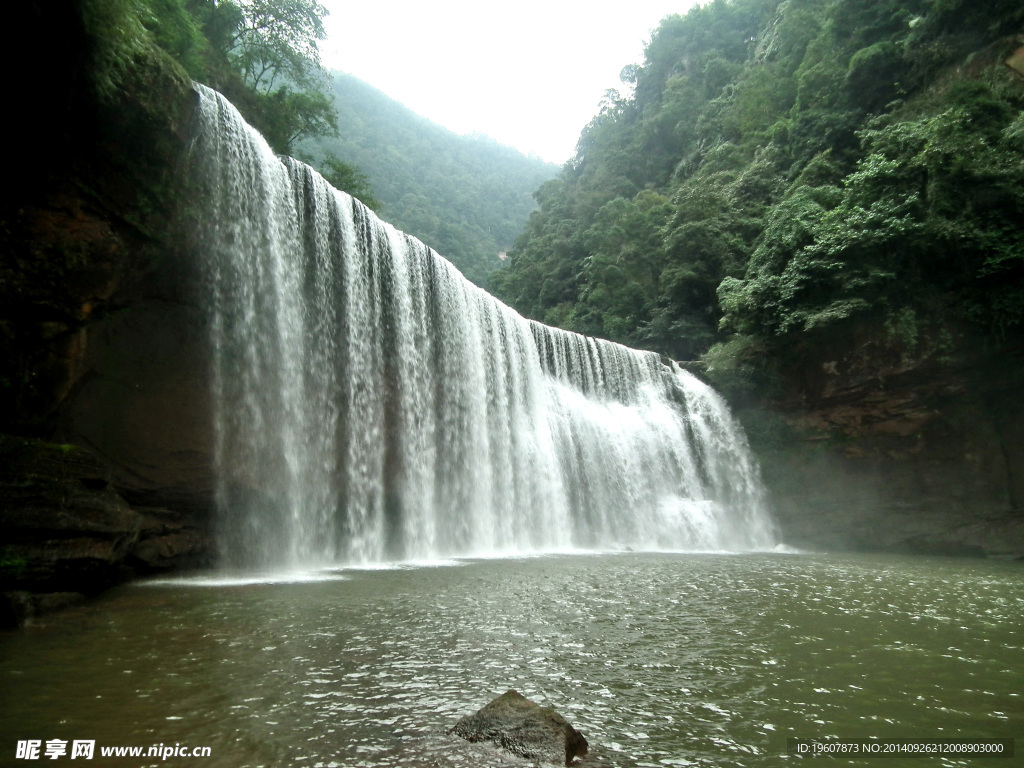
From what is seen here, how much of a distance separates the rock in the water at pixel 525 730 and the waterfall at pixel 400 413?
8.42m

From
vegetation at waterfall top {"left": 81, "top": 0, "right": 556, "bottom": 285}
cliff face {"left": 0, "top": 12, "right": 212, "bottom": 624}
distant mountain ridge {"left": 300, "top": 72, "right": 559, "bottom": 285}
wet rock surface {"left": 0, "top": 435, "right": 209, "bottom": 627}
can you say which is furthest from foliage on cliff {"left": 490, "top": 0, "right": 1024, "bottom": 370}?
wet rock surface {"left": 0, "top": 435, "right": 209, "bottom": 627}

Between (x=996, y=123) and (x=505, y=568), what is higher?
(x=996, y=123)

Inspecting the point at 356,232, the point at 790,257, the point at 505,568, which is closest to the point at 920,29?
the point at 790,257

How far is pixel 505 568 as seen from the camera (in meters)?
9.84

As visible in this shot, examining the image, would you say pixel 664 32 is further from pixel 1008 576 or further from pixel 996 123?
pixel 1008 576

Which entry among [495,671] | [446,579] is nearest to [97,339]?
[446,579]

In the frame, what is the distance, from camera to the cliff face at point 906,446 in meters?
16.1

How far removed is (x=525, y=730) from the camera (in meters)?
2.84

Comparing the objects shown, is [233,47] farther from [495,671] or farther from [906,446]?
[906,446]

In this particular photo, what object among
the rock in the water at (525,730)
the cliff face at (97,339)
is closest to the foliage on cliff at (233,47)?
the cliff face at (97,339)

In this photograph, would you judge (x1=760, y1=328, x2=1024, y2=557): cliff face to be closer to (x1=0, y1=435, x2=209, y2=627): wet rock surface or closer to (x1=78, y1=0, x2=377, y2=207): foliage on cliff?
(x1=78, y1=0, x2=377, y2=207): foliage on cliff

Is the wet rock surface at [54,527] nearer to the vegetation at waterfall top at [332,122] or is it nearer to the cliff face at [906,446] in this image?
the vegetation at waterfall top at [332,122]

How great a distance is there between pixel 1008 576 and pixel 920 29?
18696mm

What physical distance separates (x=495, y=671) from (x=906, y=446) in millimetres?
17427
